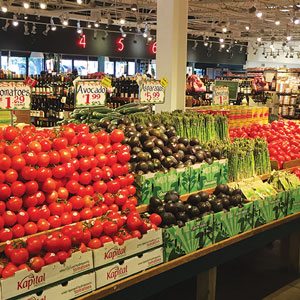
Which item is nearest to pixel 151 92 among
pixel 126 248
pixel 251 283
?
pixel 251 283

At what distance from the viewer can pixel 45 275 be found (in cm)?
275

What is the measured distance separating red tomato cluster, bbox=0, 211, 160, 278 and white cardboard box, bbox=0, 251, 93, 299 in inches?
1.5

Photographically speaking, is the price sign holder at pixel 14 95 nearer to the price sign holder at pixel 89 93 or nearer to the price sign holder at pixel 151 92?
the price sign holder at pixel 89 93

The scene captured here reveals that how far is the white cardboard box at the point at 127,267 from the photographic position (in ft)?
10.0

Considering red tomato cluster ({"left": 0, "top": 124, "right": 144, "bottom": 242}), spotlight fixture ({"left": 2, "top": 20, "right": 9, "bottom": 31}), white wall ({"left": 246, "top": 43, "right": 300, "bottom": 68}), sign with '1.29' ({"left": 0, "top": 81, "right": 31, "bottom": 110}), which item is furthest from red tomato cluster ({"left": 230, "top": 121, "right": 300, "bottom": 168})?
white wall ({"left": 246, "top": 43, "right": 300, "bottom": 68})

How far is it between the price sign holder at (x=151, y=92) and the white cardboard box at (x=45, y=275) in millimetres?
3091

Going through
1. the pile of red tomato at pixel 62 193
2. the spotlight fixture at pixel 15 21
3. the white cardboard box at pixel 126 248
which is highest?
the spotlight fixture at pixel 15 21

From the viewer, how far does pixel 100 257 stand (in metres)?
3.04

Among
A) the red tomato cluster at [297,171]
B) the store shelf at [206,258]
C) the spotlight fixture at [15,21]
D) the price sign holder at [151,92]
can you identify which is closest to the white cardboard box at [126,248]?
the store shelf at [206,258]

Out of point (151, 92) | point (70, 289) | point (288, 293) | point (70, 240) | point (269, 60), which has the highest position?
point (269, 60)

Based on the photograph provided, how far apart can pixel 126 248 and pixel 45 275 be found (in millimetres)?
614

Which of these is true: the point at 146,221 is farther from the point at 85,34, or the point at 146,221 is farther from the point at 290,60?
the point at 290,60

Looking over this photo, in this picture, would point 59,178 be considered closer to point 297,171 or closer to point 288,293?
point 288,293

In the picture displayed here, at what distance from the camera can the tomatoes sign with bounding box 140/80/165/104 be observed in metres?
5.80
